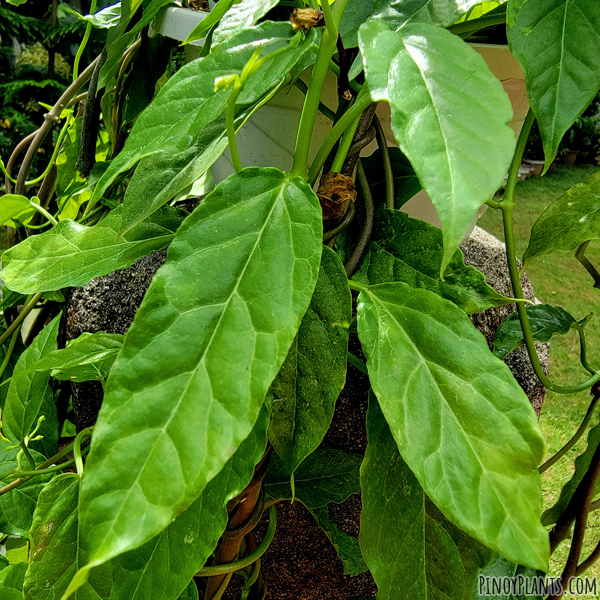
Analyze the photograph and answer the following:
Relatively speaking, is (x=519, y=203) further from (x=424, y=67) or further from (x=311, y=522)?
(x=424, y=67)

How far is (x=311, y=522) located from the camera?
0.54 m

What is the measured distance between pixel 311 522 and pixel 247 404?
373 millimetres

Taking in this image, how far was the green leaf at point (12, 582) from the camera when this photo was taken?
0.40 metres

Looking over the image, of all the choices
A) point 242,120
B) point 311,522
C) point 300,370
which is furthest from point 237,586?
point 242,120

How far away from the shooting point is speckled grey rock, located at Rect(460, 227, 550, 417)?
0.50m

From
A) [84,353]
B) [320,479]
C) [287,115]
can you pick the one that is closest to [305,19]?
[287,115]

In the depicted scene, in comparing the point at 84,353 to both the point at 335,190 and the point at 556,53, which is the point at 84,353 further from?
the point at 556,53

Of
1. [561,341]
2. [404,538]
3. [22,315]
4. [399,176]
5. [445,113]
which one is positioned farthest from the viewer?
[561,341]

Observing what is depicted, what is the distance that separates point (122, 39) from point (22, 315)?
30 cm

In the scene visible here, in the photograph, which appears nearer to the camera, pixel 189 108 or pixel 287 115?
pixel 189 108

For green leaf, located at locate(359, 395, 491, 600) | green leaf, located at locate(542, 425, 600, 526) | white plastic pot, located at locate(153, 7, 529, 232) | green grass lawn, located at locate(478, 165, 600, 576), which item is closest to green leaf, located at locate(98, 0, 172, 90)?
white plastic pot, located at locate(153, 7, 529, 232)

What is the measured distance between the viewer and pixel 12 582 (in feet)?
1.33

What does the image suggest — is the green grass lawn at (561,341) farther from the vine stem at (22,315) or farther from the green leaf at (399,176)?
the vine stem at (22,315)

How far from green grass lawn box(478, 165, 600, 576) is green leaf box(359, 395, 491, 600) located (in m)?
0.62
